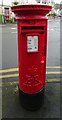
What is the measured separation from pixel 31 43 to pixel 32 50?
0.33ft

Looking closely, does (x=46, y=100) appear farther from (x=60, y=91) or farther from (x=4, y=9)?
(x=4, y=9)

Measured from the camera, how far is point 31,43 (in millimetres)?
3062

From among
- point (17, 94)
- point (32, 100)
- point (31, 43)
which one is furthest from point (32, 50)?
point (17, 94)

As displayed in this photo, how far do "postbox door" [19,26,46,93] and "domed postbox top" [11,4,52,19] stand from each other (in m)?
0.26

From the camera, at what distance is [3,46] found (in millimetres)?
8375

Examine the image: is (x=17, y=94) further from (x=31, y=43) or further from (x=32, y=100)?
(x=31, y=43)

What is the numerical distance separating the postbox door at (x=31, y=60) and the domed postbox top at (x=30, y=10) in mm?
259

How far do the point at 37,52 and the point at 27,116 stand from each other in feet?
3.17

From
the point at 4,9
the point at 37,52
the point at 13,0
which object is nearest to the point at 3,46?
the point at 37,52

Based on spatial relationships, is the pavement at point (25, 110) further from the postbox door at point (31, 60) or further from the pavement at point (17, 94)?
the postbox door at point (31, 60)

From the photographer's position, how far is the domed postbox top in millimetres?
2885

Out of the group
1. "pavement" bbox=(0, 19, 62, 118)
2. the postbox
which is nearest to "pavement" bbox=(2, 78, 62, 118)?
"pavement" bbox=(0, 19, 62, 118)

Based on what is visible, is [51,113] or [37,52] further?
[51,113]

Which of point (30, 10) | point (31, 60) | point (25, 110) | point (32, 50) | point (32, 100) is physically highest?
point (30, 10)
